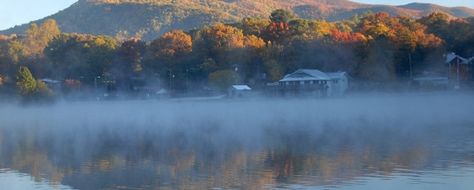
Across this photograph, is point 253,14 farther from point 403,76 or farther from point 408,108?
point 408,108

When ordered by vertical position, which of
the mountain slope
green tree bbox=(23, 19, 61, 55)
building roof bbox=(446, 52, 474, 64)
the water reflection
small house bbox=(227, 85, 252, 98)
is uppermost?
the mountain slope

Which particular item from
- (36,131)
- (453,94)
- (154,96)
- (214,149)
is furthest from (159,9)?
(214,149)

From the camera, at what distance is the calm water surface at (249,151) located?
14.8 m

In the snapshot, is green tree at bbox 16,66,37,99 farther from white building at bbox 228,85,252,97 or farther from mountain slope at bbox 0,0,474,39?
mountain slope at bbox 0,0,474,39

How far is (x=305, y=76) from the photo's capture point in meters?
52.9

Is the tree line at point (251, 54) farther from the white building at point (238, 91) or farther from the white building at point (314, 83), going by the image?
the white building at point (314, 83)

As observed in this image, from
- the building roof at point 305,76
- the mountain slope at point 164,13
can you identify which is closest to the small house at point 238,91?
the building roof at point 305,76

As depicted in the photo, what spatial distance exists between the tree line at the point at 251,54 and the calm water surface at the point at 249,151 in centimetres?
1842

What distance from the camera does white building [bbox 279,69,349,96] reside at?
52.8m

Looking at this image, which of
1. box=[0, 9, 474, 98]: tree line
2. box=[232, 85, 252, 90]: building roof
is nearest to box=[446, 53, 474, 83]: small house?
box=[0, 9, 474, 98]: tree line

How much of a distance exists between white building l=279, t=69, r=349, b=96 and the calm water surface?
53.5ft

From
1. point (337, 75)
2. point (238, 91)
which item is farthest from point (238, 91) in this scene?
point (337, 75)

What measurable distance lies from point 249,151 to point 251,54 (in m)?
38.6

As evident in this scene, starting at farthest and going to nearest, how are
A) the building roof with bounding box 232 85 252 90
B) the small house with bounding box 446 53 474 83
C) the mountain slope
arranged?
1. the mountain slope
2. the building roof with bounding box 232 85 252 90
3. the small house with bounding box 446 53 474 83
